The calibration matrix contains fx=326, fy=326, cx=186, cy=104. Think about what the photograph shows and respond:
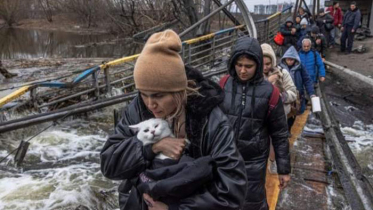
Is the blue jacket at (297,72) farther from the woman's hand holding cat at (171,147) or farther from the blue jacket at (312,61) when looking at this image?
the woman's hand holding cat at (171,147)

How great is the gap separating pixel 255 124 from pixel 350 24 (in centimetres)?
1235

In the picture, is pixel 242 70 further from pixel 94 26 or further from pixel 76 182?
pixel 94 26

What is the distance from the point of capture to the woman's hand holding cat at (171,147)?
138 centimetres

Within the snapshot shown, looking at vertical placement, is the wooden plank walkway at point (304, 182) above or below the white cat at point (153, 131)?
below

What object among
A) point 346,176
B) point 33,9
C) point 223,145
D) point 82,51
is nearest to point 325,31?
point 346,176

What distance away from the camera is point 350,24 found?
1280 centimetres

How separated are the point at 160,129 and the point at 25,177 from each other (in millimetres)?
4430

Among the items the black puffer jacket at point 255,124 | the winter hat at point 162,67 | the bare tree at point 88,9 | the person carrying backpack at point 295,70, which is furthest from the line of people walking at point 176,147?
the bare tree at point 88,9

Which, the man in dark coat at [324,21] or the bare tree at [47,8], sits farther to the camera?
the bare tree at [47,8]

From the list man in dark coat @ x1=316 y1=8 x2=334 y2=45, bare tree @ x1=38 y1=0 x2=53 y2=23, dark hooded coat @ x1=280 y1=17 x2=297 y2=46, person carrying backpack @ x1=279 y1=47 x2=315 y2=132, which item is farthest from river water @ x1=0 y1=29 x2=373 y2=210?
bare tree @ x1=38 y1=0 x2=53 y2=23

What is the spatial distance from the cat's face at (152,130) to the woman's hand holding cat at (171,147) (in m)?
0.03

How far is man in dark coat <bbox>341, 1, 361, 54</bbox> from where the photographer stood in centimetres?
1260

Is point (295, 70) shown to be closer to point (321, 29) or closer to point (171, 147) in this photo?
point (171, 147)

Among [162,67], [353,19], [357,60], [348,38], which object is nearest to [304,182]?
[162,67]
